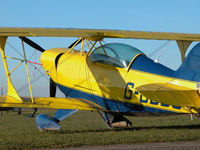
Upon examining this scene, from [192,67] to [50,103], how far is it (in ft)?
14.0

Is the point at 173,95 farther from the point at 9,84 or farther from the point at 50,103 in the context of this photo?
the point at 9,84

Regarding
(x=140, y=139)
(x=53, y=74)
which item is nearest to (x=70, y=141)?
(x=140, y=139)

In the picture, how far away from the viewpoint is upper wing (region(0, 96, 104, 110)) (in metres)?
10.4

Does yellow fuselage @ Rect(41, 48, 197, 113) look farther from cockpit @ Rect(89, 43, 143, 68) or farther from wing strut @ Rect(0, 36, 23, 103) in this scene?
wing strut @ Rect(0, 36, 23, 103)

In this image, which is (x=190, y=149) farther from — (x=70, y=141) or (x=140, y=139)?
(x=70, y=141)

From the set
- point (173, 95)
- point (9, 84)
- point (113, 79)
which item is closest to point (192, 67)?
point (173, 95)

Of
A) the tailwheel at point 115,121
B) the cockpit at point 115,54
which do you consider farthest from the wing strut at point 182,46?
the tailwheel at point 115,121

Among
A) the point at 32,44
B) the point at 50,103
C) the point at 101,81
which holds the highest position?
the point at 32,44

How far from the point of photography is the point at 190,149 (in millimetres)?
7129

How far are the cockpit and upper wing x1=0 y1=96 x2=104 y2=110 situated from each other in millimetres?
1364

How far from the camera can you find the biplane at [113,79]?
882cm

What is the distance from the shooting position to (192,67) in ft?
28.8

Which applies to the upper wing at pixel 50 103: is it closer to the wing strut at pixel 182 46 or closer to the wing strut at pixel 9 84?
the wing strut at pixel 9 84

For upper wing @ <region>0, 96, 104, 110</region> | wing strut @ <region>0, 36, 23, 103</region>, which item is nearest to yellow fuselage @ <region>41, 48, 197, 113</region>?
upper wing @ <region>0, 96, 104, 110</region>
